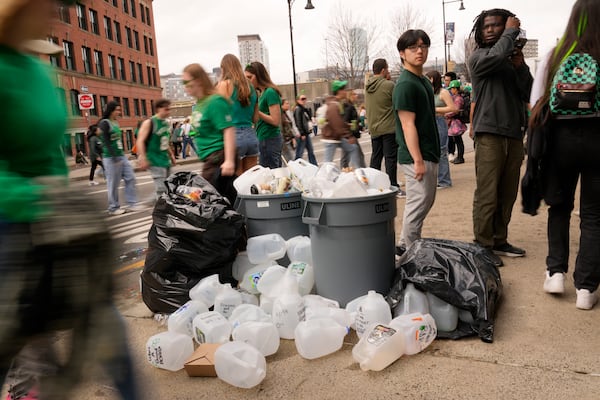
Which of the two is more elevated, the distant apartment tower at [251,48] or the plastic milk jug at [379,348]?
the distant apartment tower at [251,48]

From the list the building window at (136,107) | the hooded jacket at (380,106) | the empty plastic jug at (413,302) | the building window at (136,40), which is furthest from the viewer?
the building window at (136,40)

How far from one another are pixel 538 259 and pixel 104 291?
3835mm

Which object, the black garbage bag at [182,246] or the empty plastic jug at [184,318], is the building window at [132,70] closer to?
the black garbage bag at [182,246]

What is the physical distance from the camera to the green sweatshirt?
1.27 metres

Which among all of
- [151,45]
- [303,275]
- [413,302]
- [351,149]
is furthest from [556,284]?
[151,45]

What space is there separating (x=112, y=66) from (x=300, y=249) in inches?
1600

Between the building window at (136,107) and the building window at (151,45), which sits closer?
the building window at (136,107)

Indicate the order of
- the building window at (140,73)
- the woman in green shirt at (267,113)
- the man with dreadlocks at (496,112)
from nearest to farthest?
1. the man with dreadlocks at (496,112)
2. the woman in green shirt at (267,113)
3. the building window at (140,73)

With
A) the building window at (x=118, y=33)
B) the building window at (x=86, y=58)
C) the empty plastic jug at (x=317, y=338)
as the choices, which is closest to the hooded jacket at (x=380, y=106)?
the empty plastic jug at (x=317, y=338)

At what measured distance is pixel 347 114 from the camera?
8.12m

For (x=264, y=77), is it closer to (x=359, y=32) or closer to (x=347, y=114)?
(x=347, y=114)

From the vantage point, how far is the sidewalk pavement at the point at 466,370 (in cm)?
247

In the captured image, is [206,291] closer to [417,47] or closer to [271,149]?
[417,47]

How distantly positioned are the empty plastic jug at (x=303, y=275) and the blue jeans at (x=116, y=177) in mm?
6125
